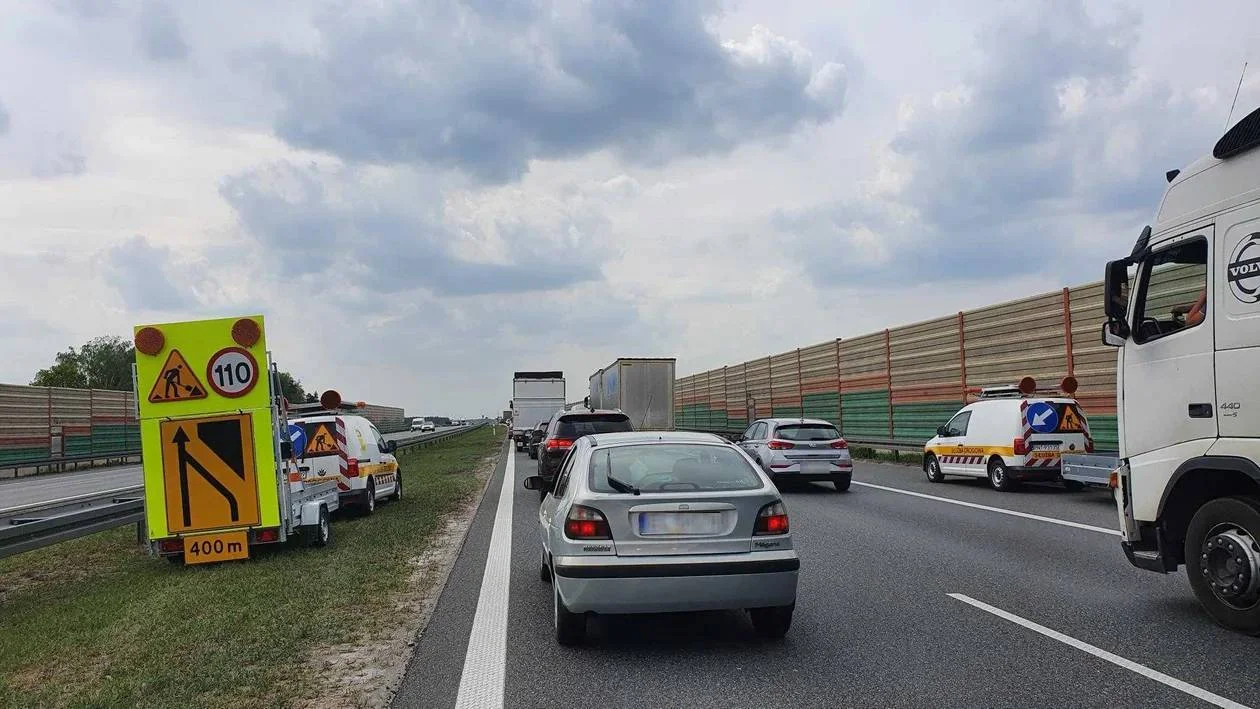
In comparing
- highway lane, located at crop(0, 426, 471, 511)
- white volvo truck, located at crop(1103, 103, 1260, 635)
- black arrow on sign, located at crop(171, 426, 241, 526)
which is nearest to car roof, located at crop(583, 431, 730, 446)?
white volvo truck, located at crop(1103, 103, 1260, 635)

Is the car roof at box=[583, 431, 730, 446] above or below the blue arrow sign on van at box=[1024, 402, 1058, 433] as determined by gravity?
above

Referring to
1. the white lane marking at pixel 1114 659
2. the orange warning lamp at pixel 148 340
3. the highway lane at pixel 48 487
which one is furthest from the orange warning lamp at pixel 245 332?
the highway lane at pixel 48 487

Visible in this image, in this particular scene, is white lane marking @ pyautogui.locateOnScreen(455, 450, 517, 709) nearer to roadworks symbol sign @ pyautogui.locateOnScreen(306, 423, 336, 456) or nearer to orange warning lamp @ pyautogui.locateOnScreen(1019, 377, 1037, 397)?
roadworks symbol sign @ pyautogui.locateOnScreen(306, 423, 336, 456)

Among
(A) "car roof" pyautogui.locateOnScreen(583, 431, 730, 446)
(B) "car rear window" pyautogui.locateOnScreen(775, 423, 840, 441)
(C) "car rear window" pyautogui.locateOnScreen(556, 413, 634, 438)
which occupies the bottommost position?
(B) "car rear window" pyautogui.locateOnScreen(775, 423, 840, 441)

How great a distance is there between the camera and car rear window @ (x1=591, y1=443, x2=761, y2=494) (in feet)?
20.9

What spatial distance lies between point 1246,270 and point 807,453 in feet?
40.0

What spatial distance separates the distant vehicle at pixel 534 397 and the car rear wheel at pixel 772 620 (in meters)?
35.2

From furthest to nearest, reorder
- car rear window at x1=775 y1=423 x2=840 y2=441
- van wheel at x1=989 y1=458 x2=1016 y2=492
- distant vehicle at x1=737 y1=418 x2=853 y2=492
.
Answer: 1. car rear window at x1=775 y1=423 x2=840 y2=441
2. distant vehicle at x1=737 y1=418 x2=853 y2=492
3. van wheel at x1=989 y1=458 x2=1016 y2=492

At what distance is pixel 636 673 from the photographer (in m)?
5.58

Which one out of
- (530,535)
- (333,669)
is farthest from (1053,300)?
(333,669)

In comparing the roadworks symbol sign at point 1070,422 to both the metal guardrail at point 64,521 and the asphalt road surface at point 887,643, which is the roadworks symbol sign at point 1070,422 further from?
the metal guardrail at point 64,521

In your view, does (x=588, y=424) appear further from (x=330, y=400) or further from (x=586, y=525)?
(x=586, y=525)

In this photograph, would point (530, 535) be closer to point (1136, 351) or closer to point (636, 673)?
point (636, 673)

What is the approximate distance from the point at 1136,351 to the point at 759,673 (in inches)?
157
